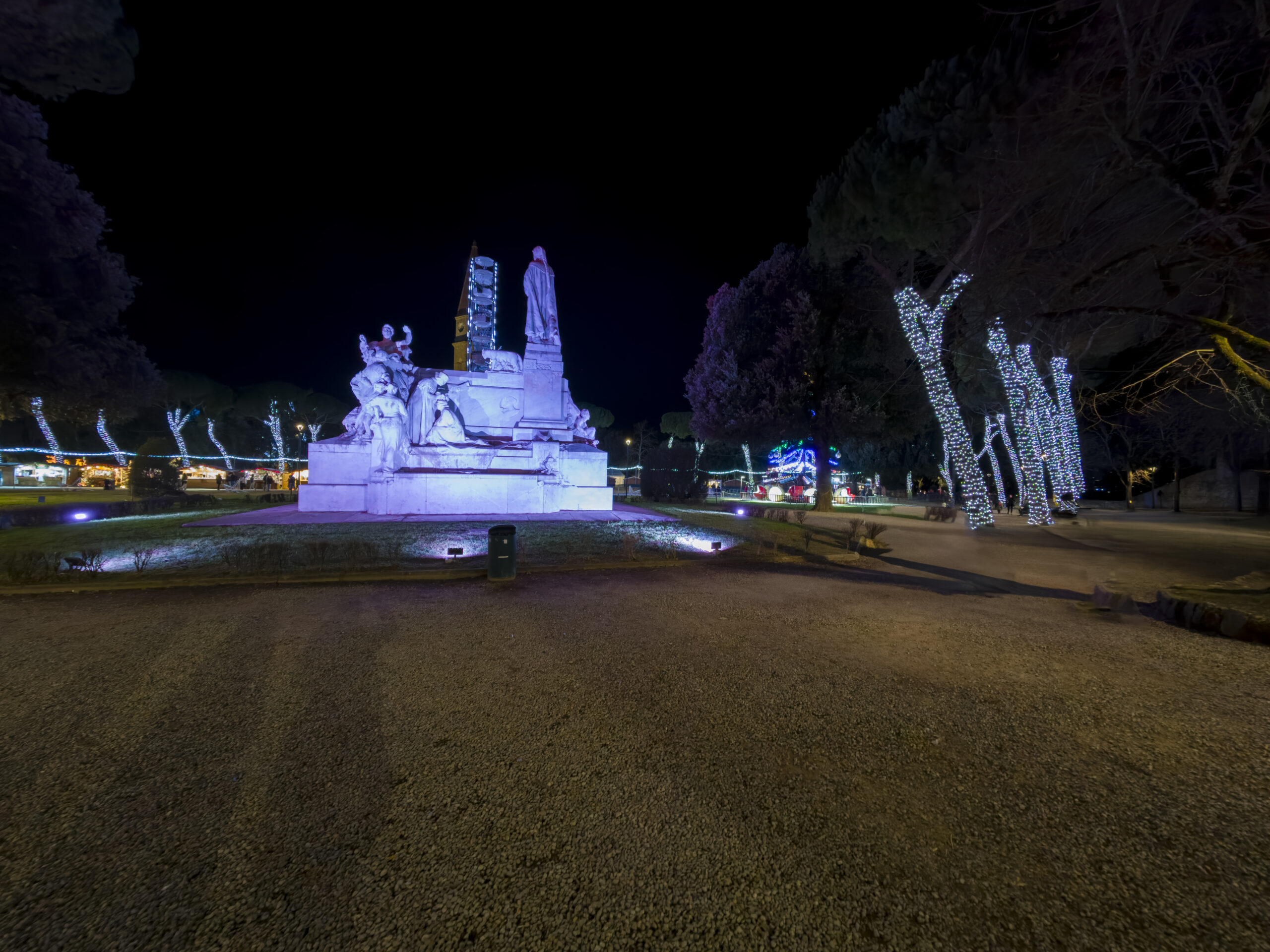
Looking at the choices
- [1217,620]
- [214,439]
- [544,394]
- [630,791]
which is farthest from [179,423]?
[1217,620]

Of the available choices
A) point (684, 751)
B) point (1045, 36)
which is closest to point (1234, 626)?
point (684, 751)

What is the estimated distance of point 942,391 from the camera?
17.2m

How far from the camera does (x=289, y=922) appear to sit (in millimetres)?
1928

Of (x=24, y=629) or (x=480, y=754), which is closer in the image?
(x=480, y=754)

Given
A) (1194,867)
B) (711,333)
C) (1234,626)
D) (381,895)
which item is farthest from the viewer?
(711,333)

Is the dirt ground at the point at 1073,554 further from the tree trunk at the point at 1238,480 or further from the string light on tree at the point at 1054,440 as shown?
the tree trunk at the point at 1238,480

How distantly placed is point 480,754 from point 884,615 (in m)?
4.92

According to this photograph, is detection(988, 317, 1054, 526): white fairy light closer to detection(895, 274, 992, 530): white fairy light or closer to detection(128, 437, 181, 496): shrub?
detection(895, 274, 992, 530): white fairy light

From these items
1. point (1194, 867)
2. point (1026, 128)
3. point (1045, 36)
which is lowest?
point (1194, 867)

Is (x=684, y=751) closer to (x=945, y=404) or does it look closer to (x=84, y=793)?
(x=84, y=793)

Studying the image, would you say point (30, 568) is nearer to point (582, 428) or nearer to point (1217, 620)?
point (1217, 620)

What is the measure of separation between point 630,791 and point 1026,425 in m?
21.6

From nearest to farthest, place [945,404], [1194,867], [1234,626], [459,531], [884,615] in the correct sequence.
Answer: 1. [1194,867]
2. [1234,626]
3. [884,615]
4. [459,531]
5. [945,404]

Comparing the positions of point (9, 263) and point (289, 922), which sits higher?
point (9, 263)
